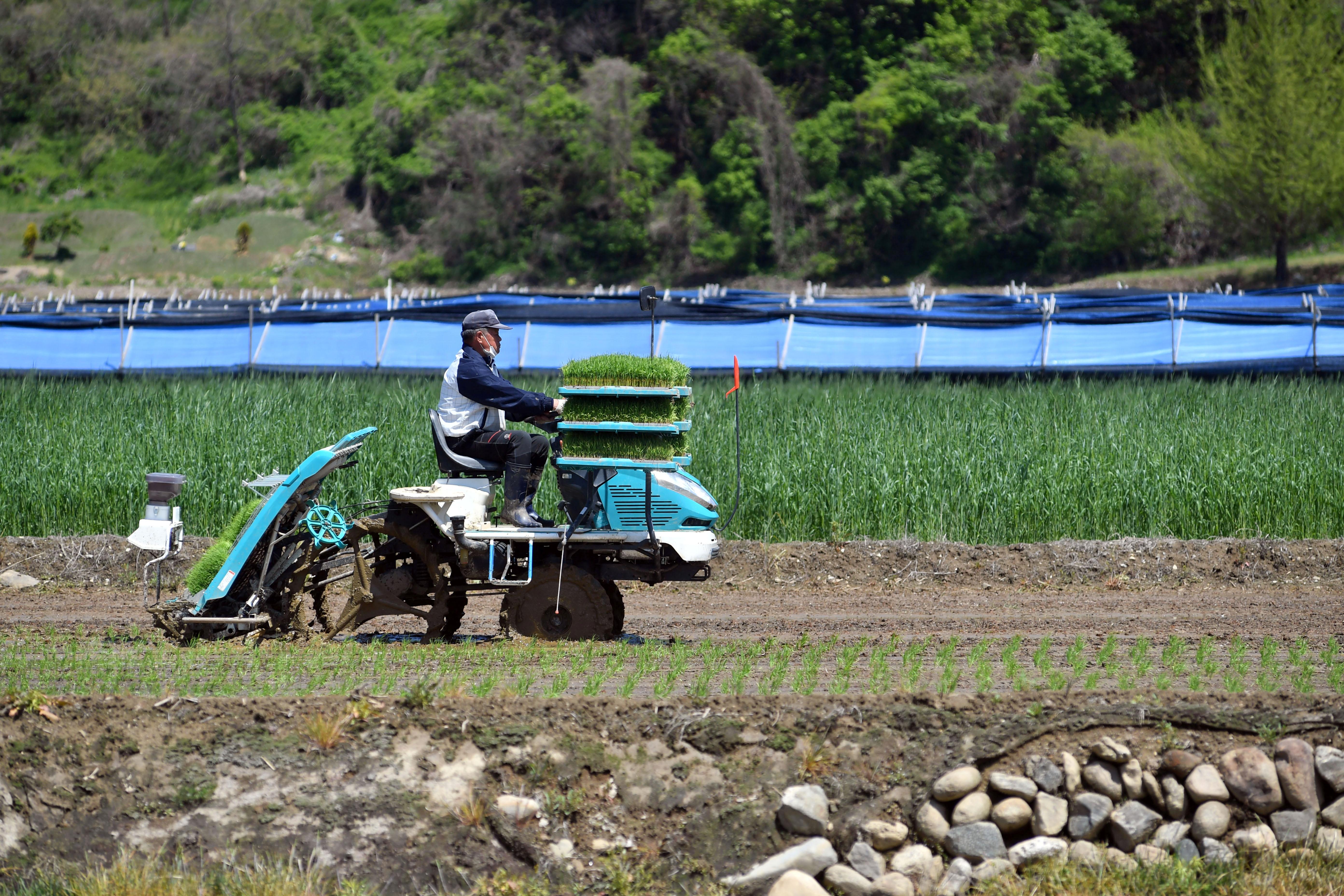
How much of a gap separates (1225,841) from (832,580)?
5.45 metres

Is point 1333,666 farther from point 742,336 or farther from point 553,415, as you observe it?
point 742,336

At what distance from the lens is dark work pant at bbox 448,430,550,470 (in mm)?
7535

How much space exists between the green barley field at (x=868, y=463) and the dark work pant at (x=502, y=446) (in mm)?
4476

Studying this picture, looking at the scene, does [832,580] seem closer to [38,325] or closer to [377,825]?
[377,825]

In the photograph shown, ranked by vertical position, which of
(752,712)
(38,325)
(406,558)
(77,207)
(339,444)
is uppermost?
(77,207)

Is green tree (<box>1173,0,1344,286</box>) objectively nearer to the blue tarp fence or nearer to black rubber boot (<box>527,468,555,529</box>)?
the blue tarp fence

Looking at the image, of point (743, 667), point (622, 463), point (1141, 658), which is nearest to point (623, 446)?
point (622, 463)

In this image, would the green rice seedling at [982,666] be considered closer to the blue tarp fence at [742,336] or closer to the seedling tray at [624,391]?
the seedling tray at [624,391]

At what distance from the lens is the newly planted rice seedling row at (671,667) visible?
20.3 feet

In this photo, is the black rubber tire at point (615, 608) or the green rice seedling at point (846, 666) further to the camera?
the black rubber tire at point (615, 608)

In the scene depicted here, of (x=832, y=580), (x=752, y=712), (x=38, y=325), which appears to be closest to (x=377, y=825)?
(x=752, y=712)

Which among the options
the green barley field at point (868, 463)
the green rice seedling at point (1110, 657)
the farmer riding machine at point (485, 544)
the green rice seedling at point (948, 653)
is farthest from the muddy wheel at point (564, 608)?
the green barley field at point (868, 463)

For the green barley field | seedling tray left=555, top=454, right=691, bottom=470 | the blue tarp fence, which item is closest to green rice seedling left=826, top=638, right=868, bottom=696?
seedling tray left=555, top=454, right=691, bottom=470

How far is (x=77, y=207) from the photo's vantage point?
2315 inches
